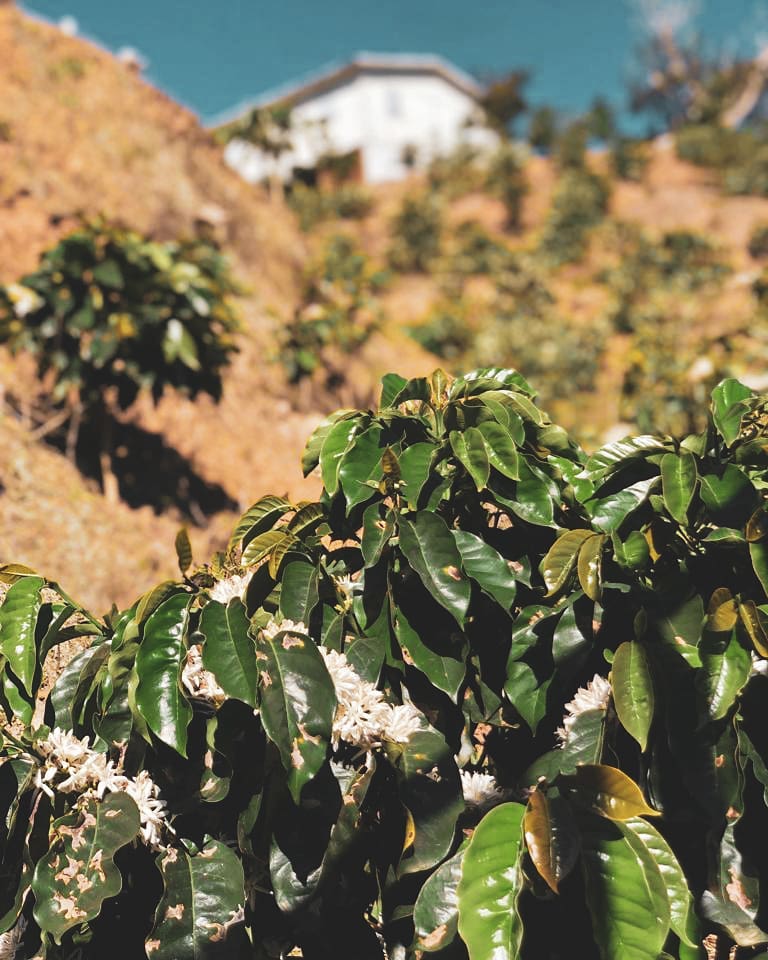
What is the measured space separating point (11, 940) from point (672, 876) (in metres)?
1.02

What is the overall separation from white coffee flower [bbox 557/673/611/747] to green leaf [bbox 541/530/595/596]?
0.58ft

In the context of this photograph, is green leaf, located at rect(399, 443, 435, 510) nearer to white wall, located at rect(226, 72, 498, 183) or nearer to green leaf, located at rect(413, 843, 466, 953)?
green leaf, located at rect(413, 843, 466, 953)

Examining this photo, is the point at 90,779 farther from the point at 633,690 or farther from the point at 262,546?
the point at 633,690

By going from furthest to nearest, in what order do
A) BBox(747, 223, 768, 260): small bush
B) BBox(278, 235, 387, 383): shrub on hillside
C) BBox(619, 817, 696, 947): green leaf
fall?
BBox(747, 223, 768, 260): small bush < BBox(278, 235, 387, 383): shrub on hillside < BBox(619, 817, 696, 947): green leaf

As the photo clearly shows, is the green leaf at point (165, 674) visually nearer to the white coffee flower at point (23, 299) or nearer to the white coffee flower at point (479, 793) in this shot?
the white coffee flower at point (479, 793)

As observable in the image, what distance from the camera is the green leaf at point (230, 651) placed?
1.23m

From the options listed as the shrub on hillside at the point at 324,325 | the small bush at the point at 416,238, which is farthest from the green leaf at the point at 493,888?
the small bush at the point at 416,238

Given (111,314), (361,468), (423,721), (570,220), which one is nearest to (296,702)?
(423,721)

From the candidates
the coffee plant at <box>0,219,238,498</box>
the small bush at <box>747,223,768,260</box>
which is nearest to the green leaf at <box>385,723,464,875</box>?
the coffee plant at <box>0,219,238,498</box>

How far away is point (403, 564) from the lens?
1490 mm

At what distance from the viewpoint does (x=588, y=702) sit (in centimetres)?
140

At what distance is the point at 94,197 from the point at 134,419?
160 inches

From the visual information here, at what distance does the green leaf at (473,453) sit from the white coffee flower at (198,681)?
522 millimetres

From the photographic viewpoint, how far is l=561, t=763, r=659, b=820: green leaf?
110 cm
